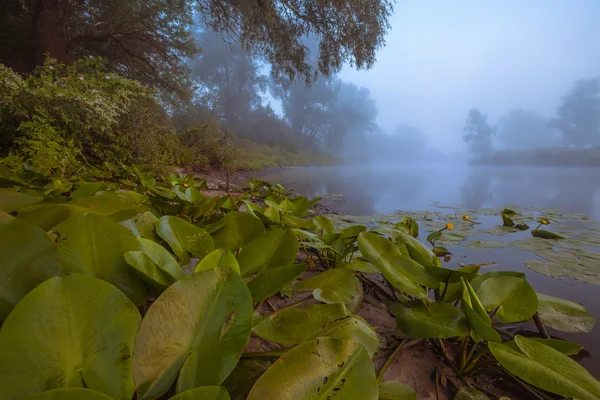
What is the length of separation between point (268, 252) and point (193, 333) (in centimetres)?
23

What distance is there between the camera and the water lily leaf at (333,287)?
48 cm

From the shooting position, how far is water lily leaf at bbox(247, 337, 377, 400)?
0.85 ft

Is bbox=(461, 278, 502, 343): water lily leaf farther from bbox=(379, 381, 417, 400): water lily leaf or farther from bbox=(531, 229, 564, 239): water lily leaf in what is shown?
bbox=(531, 229, 564, 239): water lily leaf

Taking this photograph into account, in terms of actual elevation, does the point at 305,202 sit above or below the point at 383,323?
above

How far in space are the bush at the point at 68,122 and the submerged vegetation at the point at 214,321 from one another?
191 centimetres

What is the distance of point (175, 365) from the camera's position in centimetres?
26

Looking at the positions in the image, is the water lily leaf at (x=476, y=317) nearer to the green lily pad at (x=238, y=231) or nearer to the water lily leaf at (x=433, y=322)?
the water lily leaf at (x=433, y=322)

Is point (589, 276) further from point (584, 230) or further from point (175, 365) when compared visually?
point (175, 365)

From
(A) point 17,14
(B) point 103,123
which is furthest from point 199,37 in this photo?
(B) point 103,123

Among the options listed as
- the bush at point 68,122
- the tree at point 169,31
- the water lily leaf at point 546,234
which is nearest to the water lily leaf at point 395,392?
the water lily leaf at point 546,234

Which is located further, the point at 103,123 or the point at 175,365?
the point at 103,123

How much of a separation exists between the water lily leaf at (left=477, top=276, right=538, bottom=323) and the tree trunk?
5.31 m

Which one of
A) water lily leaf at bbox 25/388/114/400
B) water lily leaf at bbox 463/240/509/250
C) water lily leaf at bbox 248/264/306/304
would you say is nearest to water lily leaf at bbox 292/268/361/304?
water lily leaf at bbox 248/264/306/304

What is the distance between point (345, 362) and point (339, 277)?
0.26 meters
